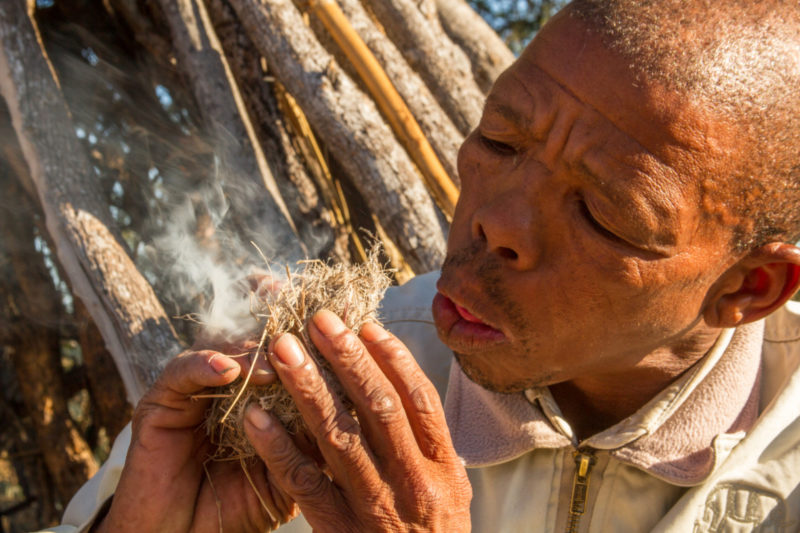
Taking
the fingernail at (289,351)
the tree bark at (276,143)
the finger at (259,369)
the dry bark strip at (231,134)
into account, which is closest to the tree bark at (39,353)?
the dry bark strip at (231,134)

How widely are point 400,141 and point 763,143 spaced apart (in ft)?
5.64

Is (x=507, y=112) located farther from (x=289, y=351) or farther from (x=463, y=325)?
(x=289, y=351)

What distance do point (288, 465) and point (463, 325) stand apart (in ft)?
1.77

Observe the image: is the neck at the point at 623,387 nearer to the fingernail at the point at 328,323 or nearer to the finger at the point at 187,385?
the fingernail at the point at 328,323

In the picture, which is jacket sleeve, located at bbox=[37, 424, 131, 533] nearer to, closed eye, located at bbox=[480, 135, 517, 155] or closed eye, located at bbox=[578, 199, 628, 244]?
closed eye, located at bbox=[480, 135, 517, 155]

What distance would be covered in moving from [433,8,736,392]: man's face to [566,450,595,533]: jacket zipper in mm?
230

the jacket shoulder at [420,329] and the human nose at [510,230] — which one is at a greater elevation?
the human nose at [510,230]

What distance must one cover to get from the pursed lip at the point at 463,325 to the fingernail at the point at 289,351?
0.43 m

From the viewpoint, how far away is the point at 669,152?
1431 millimetres

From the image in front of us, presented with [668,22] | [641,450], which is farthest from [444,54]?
[641,450]

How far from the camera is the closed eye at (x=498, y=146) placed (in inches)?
64.4

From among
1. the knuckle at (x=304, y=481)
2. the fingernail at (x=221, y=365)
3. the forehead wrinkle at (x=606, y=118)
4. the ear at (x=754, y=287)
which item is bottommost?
the ear at (x=754, y=287)

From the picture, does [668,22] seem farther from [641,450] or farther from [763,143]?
[641,450]

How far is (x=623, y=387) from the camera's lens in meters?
1.86
